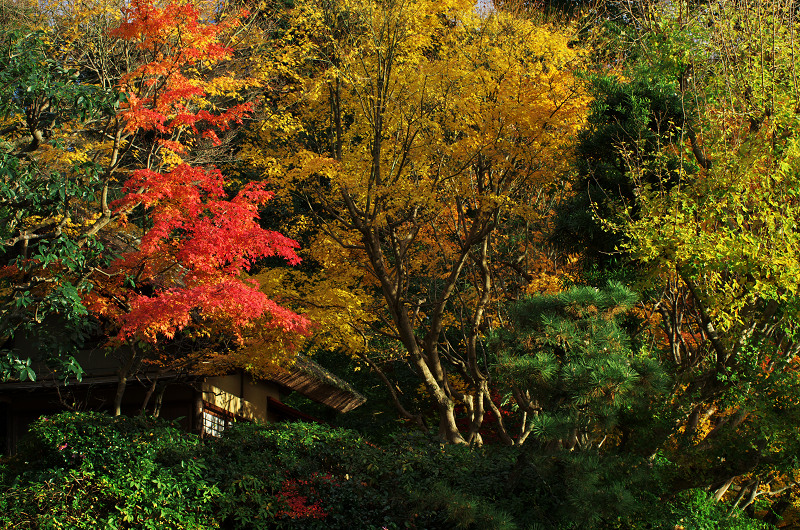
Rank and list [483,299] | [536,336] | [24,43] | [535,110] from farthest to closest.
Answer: [483,299], [535,110], [24,43], [536,336]

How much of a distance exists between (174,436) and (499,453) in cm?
453

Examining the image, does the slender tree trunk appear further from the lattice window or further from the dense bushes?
the lattice window

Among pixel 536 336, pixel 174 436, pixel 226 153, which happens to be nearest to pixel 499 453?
pixel 536 336

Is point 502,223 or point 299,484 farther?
point 502,223

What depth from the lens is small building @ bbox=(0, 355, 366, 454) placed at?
46.1ft

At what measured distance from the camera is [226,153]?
2186cm

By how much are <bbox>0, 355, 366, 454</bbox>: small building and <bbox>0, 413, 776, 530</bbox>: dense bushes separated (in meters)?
3.33

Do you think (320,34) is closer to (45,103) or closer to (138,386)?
(45,103)

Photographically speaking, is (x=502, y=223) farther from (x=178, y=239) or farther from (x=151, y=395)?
(x=151, y=395)

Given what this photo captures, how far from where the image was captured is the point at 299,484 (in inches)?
390

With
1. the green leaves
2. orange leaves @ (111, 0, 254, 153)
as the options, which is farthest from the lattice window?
the green leaves

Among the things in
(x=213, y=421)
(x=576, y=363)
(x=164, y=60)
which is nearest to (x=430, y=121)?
(x=164, y=60)

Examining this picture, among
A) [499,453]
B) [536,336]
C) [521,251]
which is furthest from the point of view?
[521,251]

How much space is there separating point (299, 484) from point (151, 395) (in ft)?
19.8
